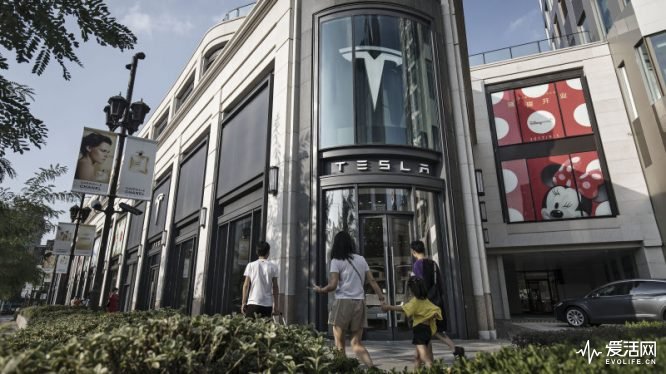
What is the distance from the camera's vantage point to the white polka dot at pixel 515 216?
64.9 feet

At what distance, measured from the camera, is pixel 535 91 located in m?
21.2

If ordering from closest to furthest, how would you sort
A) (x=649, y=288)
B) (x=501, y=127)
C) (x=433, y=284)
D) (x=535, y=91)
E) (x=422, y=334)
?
1. (x=422, y=334)
2. (x=433, y=284)
3. (x=649, y=288)
4. (x=535, y=91)
5. (x=501, y=127)

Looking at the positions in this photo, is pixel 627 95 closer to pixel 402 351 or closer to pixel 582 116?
pixel 582 116

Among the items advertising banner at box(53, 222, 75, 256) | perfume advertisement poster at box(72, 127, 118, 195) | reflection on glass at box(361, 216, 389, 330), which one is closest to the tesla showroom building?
reflection on glass at box(361, 216, 389, 330)

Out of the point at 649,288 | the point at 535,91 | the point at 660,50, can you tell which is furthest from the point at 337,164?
the point at 660,50

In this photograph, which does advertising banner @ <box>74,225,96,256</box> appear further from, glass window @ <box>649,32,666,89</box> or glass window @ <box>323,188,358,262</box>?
glass window @ <box>649,32,666,89</box>

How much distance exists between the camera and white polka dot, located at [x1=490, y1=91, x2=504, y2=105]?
21.8 m

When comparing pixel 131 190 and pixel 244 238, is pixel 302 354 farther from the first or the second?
pixel 244 238

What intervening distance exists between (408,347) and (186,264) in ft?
38.9

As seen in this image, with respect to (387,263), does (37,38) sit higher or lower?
higher

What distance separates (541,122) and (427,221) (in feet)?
50.2

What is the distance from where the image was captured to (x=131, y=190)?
944cm

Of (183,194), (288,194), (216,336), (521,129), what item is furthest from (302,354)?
(521,129)

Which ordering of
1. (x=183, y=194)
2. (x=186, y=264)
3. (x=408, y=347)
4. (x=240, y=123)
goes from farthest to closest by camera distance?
(x=183, y=194), (x=186, y=264), (x=240, y=123), (x=408, y=347)
